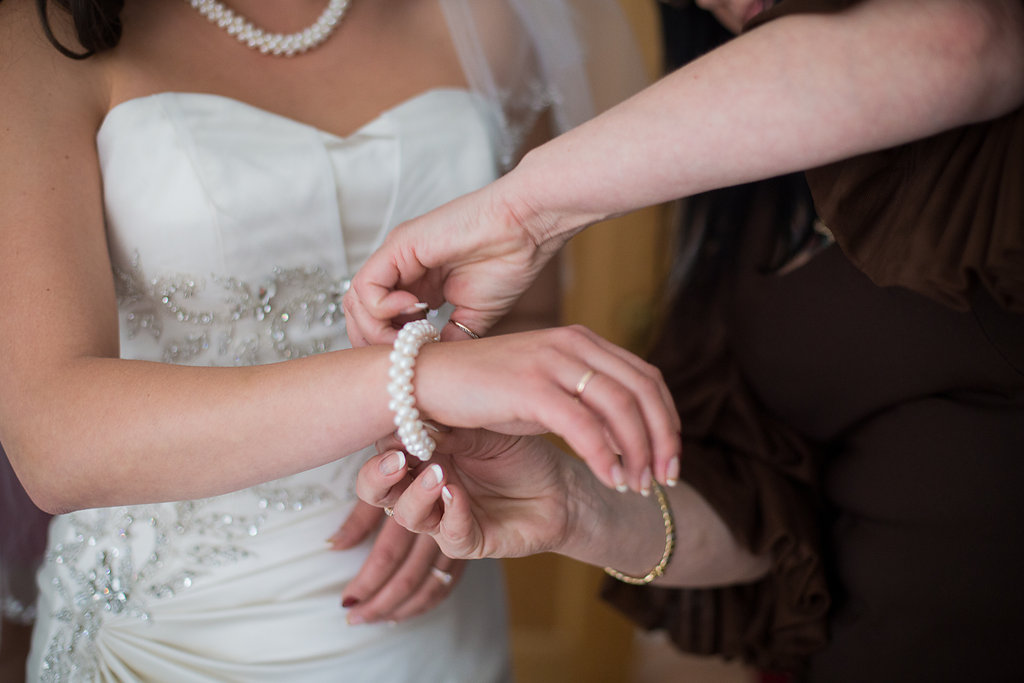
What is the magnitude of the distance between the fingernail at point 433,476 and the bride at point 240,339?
0.18ft

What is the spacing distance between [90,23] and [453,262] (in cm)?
46

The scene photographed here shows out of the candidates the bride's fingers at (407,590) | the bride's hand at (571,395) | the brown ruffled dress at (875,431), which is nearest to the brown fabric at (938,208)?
the brown ruffled dress at (875,431)

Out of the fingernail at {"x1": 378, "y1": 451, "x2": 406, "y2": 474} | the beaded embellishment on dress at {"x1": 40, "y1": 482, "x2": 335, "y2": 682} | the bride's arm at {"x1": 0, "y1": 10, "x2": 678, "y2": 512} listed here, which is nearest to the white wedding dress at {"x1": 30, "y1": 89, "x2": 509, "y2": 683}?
the beaded embellishment on dress at {"x1": 40, "y1": 482, "x2": 335, "y2": 682}

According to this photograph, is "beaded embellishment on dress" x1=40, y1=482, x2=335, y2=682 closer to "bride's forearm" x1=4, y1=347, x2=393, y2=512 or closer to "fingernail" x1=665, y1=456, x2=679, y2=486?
"bride's forearm" x1=4, y1=347, x2=393, y2=512

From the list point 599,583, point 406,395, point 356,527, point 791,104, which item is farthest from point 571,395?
point 599,583

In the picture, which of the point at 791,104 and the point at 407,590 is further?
the point at 407,590

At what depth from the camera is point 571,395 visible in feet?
1.82

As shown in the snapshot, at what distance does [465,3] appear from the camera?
1121mm

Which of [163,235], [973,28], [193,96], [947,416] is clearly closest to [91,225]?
[163,235]

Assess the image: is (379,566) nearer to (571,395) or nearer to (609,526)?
(609,526)

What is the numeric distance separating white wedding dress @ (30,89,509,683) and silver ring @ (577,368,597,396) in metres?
0.48

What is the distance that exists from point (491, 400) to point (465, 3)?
788 mm

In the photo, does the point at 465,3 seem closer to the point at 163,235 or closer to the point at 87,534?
the point at 163,235

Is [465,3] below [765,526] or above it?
above
